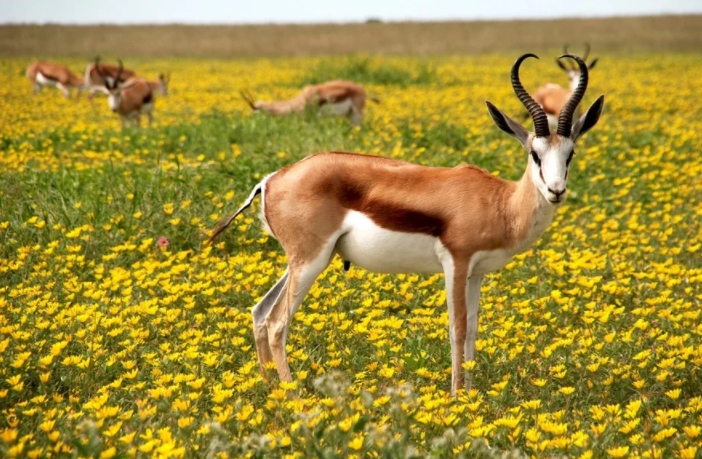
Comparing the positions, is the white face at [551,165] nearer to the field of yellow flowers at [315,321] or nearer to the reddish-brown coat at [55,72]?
the field of yellow flowers at [315,321]

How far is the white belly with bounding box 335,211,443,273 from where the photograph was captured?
4719 millimetres

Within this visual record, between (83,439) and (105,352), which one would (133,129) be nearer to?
(105,352)

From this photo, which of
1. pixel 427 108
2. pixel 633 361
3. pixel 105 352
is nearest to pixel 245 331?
pixel 105 352

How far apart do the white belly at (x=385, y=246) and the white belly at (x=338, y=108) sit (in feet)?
29.1

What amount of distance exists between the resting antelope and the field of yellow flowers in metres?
0.45

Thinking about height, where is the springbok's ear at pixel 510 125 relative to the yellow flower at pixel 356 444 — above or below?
above

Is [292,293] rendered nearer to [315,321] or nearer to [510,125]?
[315,321]

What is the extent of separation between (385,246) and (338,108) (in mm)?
9388

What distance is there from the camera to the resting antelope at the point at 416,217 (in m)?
4.69

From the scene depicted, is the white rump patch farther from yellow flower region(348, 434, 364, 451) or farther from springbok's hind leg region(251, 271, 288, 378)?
yellow flower region(348, 434, 364, 451)

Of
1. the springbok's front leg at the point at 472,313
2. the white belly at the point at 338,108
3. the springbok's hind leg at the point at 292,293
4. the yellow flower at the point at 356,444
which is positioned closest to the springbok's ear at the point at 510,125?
the springbok's front leg at the point at 472,313

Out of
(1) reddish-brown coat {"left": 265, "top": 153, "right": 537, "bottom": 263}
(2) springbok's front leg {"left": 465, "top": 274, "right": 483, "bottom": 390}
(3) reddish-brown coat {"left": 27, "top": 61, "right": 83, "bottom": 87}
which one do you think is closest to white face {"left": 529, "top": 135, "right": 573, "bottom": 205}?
(1) reddish-brown coat {"left": 265, "top": 153, "right": 537, "bottom": 263}

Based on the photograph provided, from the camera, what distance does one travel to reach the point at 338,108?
13.9 meters

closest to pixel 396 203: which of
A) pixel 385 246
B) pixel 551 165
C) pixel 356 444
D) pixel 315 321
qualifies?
pixel 385 246
